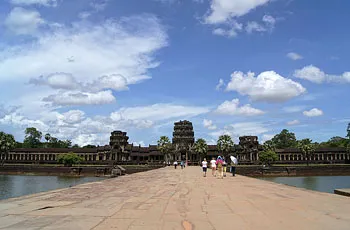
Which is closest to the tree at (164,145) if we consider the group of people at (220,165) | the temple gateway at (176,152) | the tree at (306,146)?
the temple gateway at (176,152)

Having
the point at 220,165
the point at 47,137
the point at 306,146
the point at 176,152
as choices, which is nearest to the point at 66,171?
the point at 176,152

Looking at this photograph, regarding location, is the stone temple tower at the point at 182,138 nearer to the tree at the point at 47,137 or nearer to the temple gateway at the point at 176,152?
the temple gateway at the point at 176,152

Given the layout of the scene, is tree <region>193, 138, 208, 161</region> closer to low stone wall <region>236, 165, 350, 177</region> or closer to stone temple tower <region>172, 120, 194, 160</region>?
stone temple tower <region>172, 120, 194, 160</region>

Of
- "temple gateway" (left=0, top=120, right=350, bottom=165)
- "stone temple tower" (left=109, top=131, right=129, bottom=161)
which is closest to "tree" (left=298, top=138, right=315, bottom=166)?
"temple gateway" (left=0, top=120, right=350, bottom=165)

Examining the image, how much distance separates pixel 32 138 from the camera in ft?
459

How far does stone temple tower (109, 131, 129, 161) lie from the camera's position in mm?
104312

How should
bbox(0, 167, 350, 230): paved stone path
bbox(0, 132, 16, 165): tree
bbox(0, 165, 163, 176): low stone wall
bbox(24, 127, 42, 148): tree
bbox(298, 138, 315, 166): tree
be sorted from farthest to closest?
bbox(24, 127, 42, 148): tree → bbox(298, 138, 315, 166): tree → bbox(0, 132, 16, 165): tree → bbox(0, 165, 163, 176): low stone wall → bbox(0, 167, 350, 230): paved stone path

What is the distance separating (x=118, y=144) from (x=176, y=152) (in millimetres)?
20328

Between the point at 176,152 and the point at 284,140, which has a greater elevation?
the point at 284,140

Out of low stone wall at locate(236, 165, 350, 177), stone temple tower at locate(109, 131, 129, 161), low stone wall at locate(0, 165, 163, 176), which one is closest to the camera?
low stone wall at locate(236, 165, 350, 177)

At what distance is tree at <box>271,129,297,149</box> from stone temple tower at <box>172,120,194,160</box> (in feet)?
189

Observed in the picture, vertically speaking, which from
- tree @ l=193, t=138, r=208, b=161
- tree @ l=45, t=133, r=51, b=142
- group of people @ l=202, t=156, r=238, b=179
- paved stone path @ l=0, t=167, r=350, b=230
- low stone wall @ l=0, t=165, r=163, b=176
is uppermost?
tree @ l=45, t=133, r=51, b=142

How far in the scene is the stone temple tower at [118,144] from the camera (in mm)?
104312

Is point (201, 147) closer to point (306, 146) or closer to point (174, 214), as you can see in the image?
point (306, 146)
